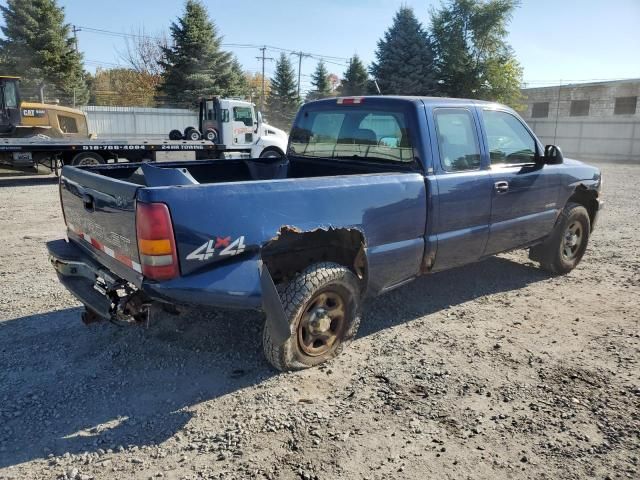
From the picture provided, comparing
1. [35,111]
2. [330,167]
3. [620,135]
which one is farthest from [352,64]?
[330,167]

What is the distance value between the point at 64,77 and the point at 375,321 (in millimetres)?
37287

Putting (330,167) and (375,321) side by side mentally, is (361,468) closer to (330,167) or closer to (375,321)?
(375,321)

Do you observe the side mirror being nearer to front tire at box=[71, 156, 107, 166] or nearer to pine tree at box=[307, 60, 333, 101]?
front tire at box=[71, 156, 107, 166]

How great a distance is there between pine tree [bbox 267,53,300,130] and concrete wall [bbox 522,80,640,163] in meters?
21.9

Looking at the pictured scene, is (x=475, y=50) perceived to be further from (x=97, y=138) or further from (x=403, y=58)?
(x=97, y=138)

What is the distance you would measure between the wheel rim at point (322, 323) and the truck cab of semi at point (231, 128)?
14.2 m

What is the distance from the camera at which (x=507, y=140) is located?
4996mm

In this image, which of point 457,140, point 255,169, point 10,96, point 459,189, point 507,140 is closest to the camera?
point 459,189

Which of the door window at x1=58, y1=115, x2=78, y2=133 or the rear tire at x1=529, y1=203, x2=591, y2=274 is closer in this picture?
the rear tire at x1=529, y1=203, x2=591, y2=274

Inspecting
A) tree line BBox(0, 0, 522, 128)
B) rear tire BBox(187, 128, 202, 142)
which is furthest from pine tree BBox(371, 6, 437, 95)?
rear tire BBox(187, 128, 202, 142)

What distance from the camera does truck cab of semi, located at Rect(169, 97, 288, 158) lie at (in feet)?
57.7

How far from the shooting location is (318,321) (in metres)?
3.58

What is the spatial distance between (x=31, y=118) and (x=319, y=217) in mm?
16857

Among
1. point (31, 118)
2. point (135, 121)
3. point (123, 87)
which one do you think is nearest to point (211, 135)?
point (31, 118)
